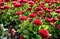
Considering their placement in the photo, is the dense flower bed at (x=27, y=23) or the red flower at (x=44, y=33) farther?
the dense flower bed at (x=27, y=23)

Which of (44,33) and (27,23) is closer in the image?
(44,33)

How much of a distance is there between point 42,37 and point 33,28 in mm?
200

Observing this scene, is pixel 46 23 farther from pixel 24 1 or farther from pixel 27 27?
pixel 24 1

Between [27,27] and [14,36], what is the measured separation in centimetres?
20

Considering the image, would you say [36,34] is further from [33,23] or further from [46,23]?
[46,23]

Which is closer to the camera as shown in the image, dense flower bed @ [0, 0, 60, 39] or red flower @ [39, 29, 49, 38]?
red flower @ [39, 29, 49, 38]

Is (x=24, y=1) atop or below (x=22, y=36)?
atop

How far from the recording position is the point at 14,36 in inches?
95.2

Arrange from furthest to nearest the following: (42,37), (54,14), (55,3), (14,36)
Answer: (55,3) < (54,14) < (14,36) < (42,37)

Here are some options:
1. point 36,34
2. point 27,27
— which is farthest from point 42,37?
point 27,27

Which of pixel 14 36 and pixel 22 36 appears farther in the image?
pixel 14 36

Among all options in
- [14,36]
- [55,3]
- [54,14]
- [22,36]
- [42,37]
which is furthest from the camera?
[55,3]

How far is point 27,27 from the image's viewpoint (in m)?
2.32

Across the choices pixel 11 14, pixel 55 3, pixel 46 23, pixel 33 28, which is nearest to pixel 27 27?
pixel 33 28
